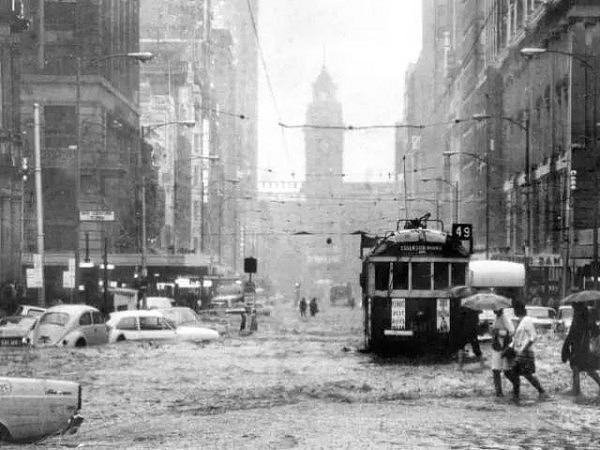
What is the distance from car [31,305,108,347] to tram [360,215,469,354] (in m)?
7.60

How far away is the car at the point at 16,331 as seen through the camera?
32.4m

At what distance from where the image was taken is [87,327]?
31984 millimetres

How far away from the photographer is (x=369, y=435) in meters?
14.4

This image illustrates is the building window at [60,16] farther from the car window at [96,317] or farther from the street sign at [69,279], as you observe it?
the car window at [96,317]

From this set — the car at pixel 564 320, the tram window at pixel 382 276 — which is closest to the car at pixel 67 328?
the tram window at pixel 382 276

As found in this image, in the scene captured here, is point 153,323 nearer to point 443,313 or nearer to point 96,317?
point 96,317

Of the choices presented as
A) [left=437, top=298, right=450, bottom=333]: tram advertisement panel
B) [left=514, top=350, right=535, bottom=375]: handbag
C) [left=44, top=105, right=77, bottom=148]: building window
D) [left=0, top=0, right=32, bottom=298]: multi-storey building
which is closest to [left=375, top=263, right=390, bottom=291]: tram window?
[left=437, top=298, right=450, bottom=333]: tram advertisement panel

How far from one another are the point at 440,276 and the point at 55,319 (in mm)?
10010

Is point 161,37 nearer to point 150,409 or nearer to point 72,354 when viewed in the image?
point 72,354

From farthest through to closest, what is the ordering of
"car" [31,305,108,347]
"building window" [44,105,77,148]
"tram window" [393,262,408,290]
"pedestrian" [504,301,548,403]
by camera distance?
"building window" [44,105,77,148], "car" [31,305,108,347], "tram window" [393,262,408,290], "pedestrian" [504,301,548,403]

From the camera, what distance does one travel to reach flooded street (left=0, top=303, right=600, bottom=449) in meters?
14.3

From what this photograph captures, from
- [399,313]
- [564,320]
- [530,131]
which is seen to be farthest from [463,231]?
[530,131]

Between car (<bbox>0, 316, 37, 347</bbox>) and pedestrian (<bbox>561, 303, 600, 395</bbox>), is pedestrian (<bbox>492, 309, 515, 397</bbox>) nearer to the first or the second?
pedestrian (<bbox>561, 303, 600, 395</bbox>)

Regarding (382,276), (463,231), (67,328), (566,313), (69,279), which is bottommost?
(566,313)
